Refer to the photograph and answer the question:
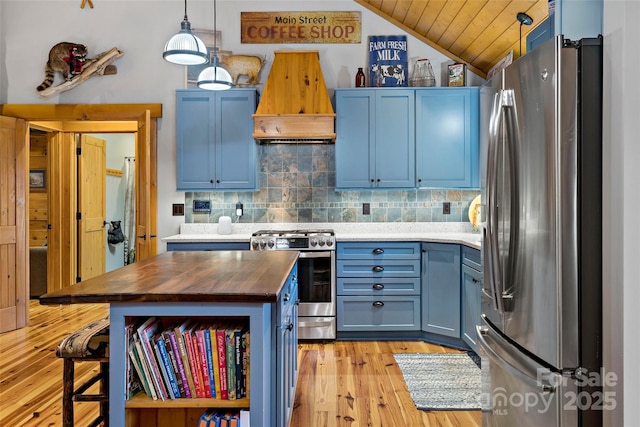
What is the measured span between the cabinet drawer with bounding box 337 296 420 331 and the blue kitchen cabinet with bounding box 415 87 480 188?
1280mm

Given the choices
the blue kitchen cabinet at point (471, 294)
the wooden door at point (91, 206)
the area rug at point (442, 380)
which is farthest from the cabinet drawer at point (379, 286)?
the wooden door at point (91, 206)

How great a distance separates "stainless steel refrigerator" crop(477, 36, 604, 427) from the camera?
1468mm

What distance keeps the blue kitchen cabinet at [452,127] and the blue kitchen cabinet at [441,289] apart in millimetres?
781

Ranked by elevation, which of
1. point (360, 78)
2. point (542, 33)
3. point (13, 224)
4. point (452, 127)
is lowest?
point (13, 224)

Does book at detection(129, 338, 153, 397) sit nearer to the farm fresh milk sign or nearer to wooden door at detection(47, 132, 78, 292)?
the farm fresh milk sign

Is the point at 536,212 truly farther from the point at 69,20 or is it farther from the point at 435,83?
the point at 69,20

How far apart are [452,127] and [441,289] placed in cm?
148

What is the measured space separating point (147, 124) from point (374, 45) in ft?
7.43

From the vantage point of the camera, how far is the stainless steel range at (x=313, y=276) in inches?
144

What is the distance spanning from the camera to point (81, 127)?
5152mm

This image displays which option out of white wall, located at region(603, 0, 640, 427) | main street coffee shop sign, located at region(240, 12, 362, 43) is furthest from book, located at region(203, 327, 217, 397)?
main street coffee shop sign, located at region(240, 12, 362, 43)

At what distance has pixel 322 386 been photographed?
9.21 ft

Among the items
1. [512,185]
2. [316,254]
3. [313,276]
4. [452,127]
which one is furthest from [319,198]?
[512,185]
